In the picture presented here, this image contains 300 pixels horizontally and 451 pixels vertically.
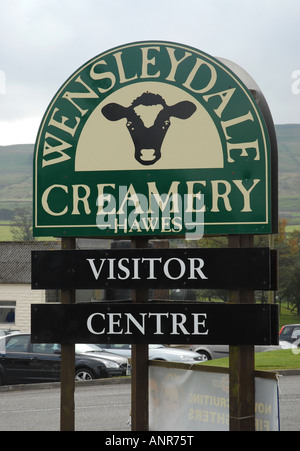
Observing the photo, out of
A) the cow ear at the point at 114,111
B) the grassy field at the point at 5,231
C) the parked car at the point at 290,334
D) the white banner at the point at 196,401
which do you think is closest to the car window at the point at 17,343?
the white banner at the point at 196,401

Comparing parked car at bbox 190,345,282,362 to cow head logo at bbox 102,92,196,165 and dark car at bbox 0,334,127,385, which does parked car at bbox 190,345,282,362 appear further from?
cow head logo at bbox 102,92,196,165

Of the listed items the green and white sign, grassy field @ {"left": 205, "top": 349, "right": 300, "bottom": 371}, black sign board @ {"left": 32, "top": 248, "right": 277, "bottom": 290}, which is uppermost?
the green and white sign

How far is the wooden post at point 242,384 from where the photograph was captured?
5809mm

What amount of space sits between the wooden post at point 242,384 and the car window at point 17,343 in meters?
13.2

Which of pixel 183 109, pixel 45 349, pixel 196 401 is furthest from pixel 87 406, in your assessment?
pixel 183 109

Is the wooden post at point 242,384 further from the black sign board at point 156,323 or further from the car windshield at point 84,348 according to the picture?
the car windshield at point 84,348

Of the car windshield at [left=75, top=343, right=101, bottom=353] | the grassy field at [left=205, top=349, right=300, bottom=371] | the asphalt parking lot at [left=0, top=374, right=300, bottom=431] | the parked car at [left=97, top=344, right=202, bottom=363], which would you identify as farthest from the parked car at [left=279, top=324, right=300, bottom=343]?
the car windshield at [left=75, top=343, right=101, bottom=353]

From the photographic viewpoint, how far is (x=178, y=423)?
262 inches

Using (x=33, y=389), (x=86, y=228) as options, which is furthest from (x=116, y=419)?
(x=86, y=228)

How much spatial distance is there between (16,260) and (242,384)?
39729 mm

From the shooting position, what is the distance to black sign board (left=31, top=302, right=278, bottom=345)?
5.75 metres

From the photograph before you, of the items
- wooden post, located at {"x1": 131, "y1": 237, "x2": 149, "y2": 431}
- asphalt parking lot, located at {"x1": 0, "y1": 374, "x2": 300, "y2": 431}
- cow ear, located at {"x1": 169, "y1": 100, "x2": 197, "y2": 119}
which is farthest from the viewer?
asphalt parking lot, located at {"x1": 0, "y1": 374, "x2": 300, "y2": 431}

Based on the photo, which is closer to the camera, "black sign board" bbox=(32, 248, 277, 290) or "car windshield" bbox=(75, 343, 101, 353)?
"black sign board" bbox=(32, 248, 277, 290)

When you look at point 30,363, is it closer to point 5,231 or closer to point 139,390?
point 139,390
